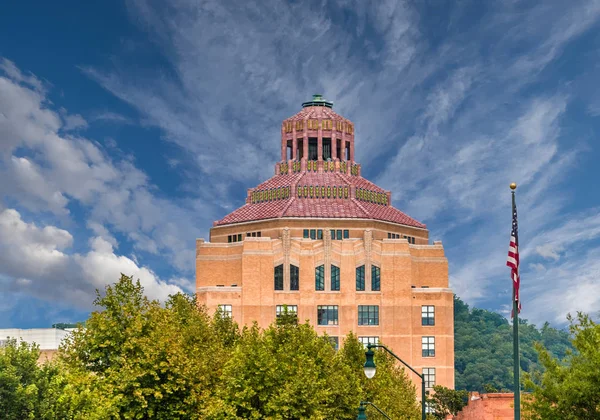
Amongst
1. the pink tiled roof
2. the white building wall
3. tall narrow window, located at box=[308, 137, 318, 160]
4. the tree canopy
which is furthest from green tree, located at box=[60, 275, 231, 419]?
tall narrow window, located at box=[308, 137, 318, 160]

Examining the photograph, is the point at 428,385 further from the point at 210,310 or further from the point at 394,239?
the point at 210,310

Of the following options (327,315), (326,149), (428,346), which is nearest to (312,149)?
(326,149)

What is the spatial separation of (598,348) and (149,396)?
97.7ft

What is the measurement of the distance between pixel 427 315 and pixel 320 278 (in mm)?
14577

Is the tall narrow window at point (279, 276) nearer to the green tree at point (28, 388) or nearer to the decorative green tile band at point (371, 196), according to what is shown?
the decorative green tile band at point (371, 196)

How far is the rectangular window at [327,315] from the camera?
138375 mm

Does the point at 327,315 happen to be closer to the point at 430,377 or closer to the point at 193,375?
the point at 430,377

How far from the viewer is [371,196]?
152750 mm

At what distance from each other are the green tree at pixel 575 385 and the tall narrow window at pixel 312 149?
4011 inches

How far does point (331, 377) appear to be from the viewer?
75.3m

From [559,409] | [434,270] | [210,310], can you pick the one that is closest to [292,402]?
[559,409]

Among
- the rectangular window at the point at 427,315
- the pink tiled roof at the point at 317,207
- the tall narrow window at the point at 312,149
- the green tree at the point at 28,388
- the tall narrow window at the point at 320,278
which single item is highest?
the tall narrow window at the point at 312,149

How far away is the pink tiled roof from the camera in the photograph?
145m

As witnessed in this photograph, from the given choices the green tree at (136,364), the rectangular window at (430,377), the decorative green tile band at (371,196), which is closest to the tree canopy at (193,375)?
the green tree at (136,364)
